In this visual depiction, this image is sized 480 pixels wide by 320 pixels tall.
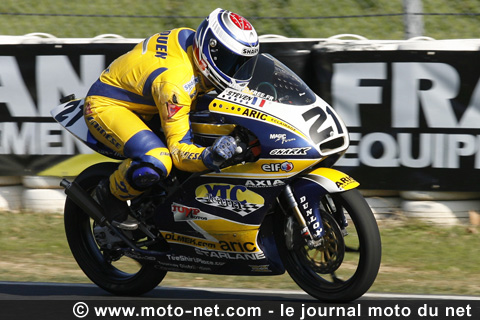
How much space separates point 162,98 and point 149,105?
355 mm

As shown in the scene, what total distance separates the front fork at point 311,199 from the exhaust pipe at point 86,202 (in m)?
1.27

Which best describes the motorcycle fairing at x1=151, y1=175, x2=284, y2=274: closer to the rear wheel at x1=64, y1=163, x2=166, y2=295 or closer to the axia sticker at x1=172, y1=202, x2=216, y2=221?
the axia sticker at x1=172, y1=202, x2=216, y2=221

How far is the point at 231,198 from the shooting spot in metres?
4.74

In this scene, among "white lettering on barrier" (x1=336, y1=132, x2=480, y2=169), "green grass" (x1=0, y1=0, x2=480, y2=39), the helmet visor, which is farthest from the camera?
"green grass" (x1=0, y1=0, x2=480, y2=39)

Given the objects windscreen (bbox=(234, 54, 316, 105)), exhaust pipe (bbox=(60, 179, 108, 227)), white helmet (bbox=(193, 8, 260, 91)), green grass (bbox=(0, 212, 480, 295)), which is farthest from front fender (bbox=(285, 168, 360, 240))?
exhaust pipe (bbox=(60, 179, 108, 227))

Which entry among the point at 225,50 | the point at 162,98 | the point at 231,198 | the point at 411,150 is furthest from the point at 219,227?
the point at 411,150

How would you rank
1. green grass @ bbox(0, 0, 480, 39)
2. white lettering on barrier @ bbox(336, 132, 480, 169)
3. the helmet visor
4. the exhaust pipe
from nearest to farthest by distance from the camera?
the helmet visor < the exhaust pipe < white lettering on barrier @ bbox(336, 132, 480, 169) < green grass @ bbox(0, 0, 480, 39)

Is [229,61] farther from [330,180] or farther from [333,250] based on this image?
[333,250]

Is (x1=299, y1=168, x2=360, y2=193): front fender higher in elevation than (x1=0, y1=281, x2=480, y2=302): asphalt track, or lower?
higher

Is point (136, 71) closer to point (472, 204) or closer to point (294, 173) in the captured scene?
point (294, 173)

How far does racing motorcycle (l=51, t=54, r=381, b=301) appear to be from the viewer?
4508 millimetres

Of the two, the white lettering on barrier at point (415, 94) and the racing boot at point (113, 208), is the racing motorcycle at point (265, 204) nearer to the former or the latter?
the racing boot at point (113, 208)

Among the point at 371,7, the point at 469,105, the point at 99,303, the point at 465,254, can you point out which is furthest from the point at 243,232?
the point at 371,7

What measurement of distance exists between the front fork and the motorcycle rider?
0.46 meters
